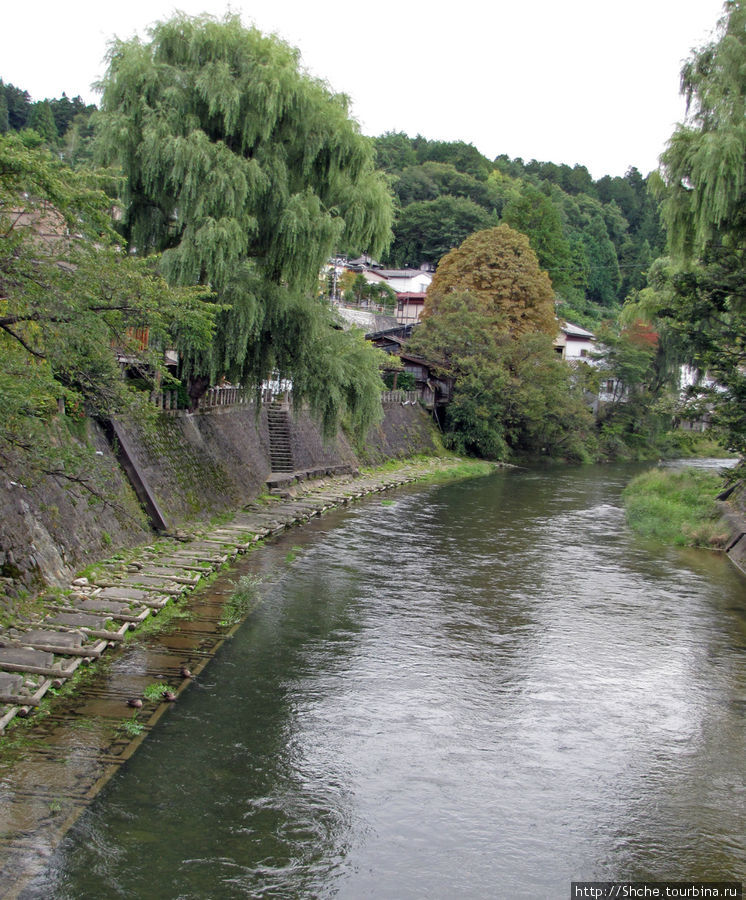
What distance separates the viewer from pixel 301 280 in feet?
71.2

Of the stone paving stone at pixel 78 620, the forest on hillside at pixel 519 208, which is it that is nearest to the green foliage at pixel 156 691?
the stone paving stone at pixel 78 620

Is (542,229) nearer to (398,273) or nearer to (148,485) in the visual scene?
(398,273)

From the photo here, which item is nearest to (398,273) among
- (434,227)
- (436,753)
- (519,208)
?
(434,227)

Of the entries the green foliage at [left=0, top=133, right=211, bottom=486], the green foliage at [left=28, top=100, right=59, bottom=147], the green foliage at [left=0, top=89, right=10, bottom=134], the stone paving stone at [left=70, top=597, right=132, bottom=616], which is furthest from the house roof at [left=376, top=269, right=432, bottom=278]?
the green foliage at [left=0, top=133, right=211, bottom=486]

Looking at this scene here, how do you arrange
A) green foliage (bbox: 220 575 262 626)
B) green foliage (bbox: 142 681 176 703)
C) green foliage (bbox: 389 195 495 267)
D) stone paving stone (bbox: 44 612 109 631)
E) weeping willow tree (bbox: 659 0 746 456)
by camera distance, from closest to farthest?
green foliage (bbox: 142 681 176 703), stone paving stone (bbox: 44 612 109 631), green foliage (bbox: 220 575 262 626), weeping willow tree (bbox: 659 0 746 456), green foliage (bbox: 389 195 495 267)

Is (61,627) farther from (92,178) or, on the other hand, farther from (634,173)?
(634,173)

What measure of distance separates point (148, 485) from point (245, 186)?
304 inches

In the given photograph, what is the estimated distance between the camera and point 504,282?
50.3 metres

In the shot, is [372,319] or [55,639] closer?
[55,639]

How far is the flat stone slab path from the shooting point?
305 inches

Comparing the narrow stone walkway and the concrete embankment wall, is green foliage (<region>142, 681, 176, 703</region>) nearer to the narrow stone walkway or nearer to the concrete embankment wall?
the narrow stone walkway

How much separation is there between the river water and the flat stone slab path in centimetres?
31

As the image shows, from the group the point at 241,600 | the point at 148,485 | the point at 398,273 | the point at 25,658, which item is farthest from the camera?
the point at 398,273

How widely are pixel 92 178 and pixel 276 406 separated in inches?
808
